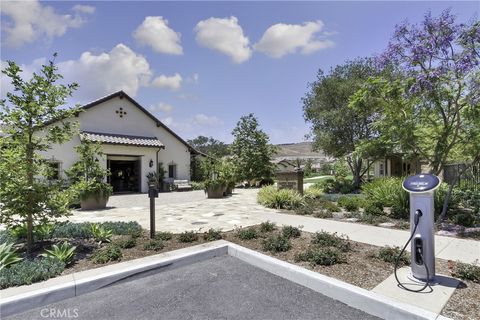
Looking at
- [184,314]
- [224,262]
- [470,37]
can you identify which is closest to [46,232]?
[224,262]

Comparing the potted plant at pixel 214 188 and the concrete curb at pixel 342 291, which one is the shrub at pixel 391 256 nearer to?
the concrete curb at pixel 342 291

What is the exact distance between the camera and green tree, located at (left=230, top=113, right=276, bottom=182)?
24.7 metres

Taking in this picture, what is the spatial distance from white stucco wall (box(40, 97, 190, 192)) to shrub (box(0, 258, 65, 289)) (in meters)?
14.2

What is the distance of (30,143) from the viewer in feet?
16.6

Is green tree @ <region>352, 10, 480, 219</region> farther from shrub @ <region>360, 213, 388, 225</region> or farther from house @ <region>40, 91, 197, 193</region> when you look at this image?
house @ <region>40, 91, 197, 193</region>

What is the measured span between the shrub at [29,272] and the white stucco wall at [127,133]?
14.2m

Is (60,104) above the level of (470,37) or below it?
below

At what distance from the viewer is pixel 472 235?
20.5ft

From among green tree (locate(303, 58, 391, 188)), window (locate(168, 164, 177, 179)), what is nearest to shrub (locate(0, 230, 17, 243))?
green tree (locate(303, 58, 391, 188))

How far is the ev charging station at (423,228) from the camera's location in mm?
3766

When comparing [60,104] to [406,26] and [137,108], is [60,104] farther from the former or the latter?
[137,108]

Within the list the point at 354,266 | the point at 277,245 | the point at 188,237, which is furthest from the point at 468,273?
the point at 188,237

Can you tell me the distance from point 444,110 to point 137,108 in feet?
60.6

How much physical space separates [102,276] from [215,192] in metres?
11.5
